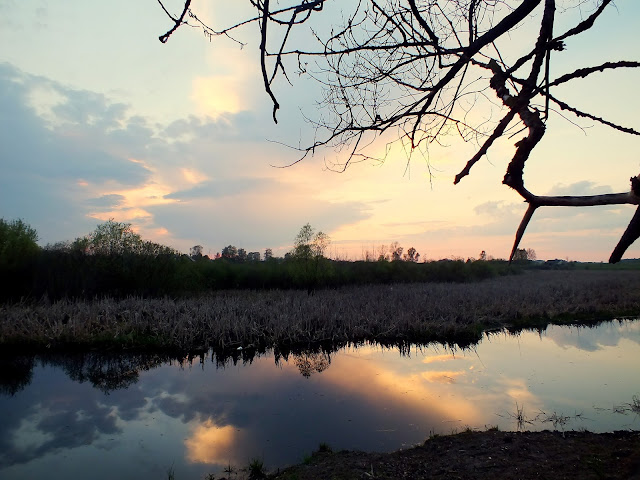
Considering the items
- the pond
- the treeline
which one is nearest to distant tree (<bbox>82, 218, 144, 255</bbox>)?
the treeline

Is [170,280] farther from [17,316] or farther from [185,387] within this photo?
[185,387]

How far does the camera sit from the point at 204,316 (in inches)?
493

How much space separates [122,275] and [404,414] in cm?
1441

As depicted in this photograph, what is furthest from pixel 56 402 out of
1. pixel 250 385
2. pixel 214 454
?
pixel 214 454

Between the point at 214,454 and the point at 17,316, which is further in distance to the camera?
the point at 17,316

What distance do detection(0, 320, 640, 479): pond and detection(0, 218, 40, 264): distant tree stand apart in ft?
24.4

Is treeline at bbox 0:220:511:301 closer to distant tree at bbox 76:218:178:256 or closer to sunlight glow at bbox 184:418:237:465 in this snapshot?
distant tree at bbox 76:218:178:256

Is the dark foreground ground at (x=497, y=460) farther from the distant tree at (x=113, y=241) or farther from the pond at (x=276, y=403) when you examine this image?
the distant tree at (x=113, y=241)

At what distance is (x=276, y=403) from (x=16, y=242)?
14.9 meters

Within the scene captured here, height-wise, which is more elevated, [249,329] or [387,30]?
[387,30]

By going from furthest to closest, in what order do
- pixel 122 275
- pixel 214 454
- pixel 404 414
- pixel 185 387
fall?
pixel 122 275
pixel 185 387
pixel 404 414
pixel 214 454

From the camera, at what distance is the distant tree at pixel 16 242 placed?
15852mm

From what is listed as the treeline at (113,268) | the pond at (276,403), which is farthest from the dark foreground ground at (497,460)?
the treeline at (113,268)

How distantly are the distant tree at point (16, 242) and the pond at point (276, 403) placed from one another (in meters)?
7.44
